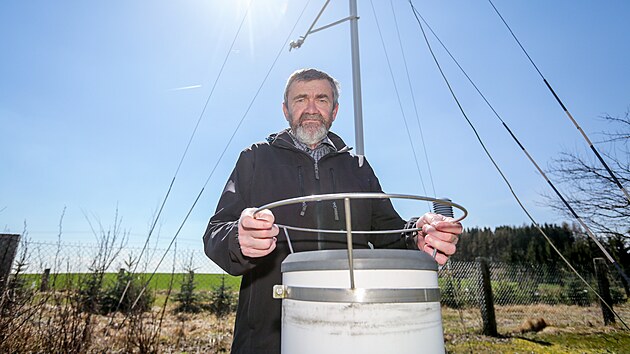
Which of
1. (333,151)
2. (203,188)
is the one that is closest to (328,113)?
(333,151)

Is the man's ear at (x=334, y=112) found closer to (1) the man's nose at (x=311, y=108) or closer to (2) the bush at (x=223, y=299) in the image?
(1) the man's nose at (x=311, y=108)

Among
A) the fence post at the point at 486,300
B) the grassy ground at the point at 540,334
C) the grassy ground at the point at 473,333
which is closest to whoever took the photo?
the grassy ground at the point at 473,333

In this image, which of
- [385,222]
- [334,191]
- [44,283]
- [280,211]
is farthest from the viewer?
[44,283]

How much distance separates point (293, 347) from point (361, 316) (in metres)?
0.14

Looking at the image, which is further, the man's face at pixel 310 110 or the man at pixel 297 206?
the man's face at pixel 310 110

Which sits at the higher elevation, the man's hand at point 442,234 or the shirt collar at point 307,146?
the shirt collar at point 307,146

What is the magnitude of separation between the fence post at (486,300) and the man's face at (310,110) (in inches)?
231

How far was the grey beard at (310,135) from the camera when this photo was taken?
70.5 inches

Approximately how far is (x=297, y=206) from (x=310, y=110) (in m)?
0.59

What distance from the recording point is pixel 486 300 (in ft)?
20.4

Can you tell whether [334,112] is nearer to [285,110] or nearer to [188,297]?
[285,110]

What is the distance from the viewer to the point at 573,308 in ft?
31.0

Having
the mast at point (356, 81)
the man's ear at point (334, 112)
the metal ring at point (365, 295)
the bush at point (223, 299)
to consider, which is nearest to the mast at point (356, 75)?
Result: the mast at point (356, 81)

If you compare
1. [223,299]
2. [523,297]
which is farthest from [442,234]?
[523,297]
